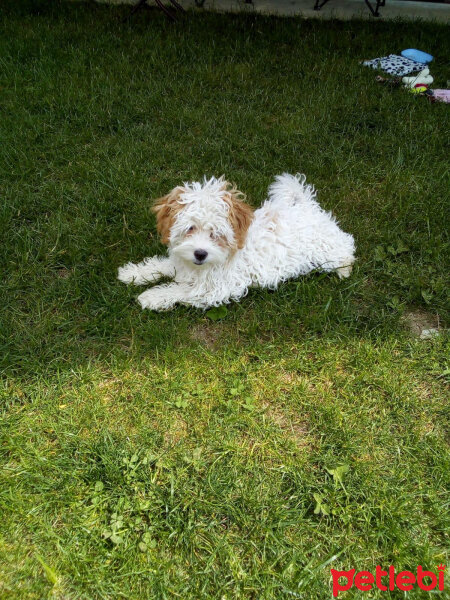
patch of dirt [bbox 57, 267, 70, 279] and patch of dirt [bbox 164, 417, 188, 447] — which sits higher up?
patch of dirt [bbox 57, 267, 70, 279]

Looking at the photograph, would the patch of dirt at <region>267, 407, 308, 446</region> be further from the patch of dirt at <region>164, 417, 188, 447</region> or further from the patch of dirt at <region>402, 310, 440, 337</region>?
the patch of dirt at <region>402, 310, 440, 337</region>

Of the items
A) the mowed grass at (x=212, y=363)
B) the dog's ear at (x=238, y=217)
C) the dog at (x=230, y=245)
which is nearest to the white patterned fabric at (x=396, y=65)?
the mowed grass at (x=212, y=363)

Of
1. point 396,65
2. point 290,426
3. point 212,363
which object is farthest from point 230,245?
point 396,65

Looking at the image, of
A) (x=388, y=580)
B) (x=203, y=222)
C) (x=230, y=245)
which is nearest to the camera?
(x=388, y=580)

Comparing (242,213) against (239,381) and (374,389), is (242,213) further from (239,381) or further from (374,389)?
(374,389)

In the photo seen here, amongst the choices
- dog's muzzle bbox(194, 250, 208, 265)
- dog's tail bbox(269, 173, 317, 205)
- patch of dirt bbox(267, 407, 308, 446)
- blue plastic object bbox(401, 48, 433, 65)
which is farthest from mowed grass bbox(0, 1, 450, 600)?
blue plastic object bbox(401, 48, 433, 65)

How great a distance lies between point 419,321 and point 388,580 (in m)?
1.56

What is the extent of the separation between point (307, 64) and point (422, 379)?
419 centimetres

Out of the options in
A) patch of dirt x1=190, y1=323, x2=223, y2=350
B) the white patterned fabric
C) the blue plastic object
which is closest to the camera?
patch of dirt x1=190, y1=323, x2=223, y2=350

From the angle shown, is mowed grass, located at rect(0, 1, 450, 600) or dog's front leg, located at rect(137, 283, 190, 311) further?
dog's front leg, located at rect(137, 283, 190, 311)

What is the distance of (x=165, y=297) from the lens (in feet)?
8.96

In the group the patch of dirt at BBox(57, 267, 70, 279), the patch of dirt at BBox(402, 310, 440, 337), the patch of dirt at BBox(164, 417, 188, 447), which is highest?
the patch of dirt at BBox(402, 310, 440, 337)

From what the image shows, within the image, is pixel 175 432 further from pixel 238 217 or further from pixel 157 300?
pixel 238 217

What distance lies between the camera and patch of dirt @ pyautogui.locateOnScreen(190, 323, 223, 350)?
8.73ft
